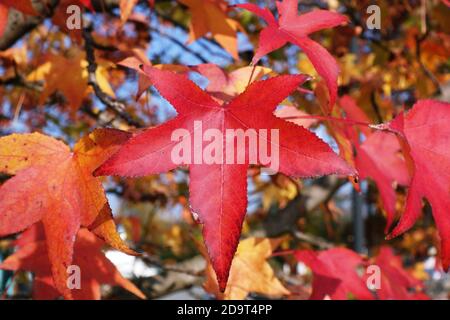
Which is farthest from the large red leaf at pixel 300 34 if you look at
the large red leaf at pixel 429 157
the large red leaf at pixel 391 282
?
the large red leaf at pixel 391 282

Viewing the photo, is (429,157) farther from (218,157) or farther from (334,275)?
(334,275)

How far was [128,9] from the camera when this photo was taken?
97cm

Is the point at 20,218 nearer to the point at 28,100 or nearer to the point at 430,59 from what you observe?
the point at 28,100

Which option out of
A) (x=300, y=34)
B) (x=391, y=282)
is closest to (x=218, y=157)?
(x=300, y=34)

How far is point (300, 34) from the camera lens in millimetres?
801

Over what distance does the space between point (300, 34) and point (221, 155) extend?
28cm

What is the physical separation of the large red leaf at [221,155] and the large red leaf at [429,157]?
0.53ft

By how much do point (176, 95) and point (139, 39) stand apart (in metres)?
1.44

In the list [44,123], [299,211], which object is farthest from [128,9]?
[44,123]

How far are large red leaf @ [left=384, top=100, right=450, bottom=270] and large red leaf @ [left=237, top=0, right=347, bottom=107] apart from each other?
0.12m

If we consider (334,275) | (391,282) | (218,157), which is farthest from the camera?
(391,282)

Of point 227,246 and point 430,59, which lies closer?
point 227,246

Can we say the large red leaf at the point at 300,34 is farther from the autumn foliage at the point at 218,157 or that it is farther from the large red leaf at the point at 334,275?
the large red leaf at the point at 334,275

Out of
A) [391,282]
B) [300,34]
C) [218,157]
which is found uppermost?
[300,34]
